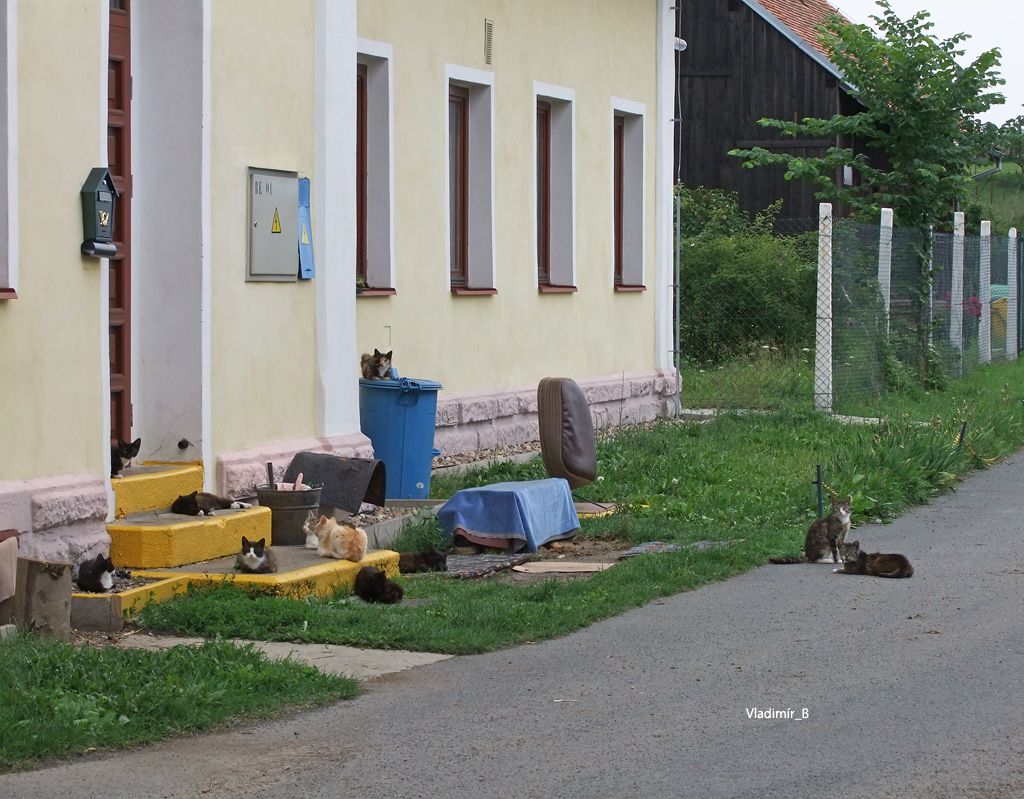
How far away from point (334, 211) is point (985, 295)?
17624 mm

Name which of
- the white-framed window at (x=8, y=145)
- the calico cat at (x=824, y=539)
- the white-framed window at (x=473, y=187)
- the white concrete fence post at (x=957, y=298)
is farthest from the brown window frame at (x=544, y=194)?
the white-framed window at (x=8, y=145)

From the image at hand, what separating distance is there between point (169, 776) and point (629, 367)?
1371 centimetres

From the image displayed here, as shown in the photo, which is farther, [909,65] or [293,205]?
[909,65]

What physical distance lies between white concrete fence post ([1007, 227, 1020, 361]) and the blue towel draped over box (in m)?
19.4

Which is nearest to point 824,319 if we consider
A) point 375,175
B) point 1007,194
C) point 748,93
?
point 375,175

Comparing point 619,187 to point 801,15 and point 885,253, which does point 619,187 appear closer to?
point 885,253

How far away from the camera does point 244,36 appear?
11328 mm

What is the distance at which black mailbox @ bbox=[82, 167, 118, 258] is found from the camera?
9.51 meters

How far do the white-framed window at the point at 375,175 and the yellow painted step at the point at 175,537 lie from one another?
15.4ft

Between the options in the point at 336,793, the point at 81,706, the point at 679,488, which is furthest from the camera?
the point at 679,488

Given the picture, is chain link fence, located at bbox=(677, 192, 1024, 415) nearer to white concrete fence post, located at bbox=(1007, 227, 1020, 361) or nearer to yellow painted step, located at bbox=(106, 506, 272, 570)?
white concrete fence post, located at bbox=(1007, 227, 1020, 361)

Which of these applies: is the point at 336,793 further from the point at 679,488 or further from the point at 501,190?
the point at 501,190

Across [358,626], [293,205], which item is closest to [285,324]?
[293,205]

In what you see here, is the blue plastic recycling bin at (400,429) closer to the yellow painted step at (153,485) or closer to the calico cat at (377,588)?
the yellow painted step at (153,485)
